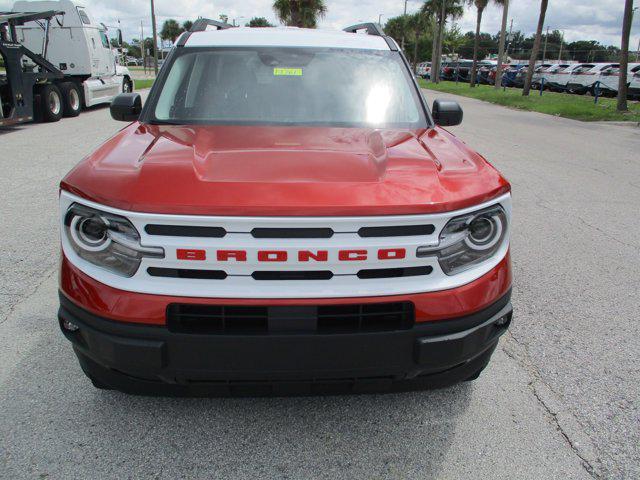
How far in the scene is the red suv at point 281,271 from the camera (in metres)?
1.97

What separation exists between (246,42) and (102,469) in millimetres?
2657

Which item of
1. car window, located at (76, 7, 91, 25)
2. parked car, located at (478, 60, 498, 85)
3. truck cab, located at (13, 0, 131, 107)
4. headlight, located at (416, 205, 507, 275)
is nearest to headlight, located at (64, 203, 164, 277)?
headlight, located at (416, 205, 507, 275)

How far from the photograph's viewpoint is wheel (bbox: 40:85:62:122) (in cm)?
1413

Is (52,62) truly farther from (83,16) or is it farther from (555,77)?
(555,77)

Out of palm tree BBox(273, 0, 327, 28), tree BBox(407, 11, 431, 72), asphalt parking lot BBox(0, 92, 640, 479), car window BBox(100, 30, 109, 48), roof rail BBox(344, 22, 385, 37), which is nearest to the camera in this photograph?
asphalt parking lot BBox(0, 92, 640, 479)

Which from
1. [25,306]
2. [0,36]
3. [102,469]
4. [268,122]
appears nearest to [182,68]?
[268,122]

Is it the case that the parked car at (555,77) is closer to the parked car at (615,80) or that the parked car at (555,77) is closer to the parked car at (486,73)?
the parked car at (615,80)

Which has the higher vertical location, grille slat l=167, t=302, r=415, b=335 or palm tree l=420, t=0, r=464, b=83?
palm tree l=420, t=0, r=464, b=83

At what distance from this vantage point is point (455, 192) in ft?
6.98

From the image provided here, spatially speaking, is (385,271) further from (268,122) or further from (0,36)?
(0,36)

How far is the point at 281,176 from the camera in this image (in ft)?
6.90

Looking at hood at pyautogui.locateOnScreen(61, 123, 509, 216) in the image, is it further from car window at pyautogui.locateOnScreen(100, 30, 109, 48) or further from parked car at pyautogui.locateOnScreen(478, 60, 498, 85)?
parked car at pyautogui.locateOnScreen(478, 60, 498, 85)

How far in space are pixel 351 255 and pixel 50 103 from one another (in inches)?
585

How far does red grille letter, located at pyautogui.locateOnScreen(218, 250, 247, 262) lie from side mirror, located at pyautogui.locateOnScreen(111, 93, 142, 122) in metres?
2.02
